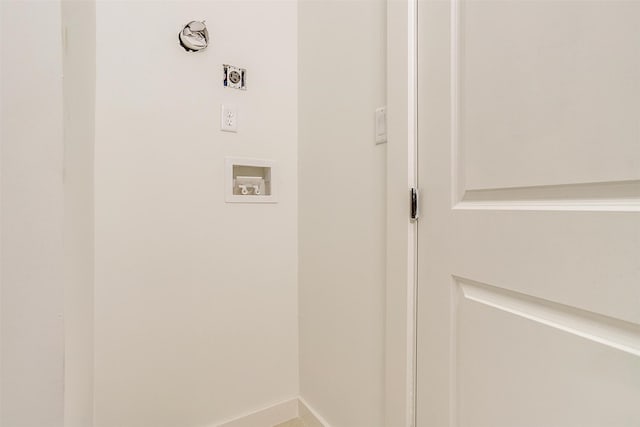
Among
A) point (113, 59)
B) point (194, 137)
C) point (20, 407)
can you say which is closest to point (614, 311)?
point (20, 407)

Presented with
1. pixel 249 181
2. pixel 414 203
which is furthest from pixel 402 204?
pixel 249 181

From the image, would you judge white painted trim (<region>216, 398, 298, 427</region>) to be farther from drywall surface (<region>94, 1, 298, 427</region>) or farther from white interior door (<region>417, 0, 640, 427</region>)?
white interior door (<region>417, 0, 640, 427</region>)

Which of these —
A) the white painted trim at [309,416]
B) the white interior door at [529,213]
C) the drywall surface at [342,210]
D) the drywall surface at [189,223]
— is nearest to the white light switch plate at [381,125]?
the drywall surface at [342,210]

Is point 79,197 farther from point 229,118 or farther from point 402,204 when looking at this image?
point 402,204

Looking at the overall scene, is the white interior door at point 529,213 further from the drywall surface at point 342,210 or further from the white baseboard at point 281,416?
the white baseboard at point 281,416

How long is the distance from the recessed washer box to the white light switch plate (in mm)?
540

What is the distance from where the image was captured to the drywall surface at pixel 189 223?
3.32 ft

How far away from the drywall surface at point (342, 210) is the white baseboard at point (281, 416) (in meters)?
0.04

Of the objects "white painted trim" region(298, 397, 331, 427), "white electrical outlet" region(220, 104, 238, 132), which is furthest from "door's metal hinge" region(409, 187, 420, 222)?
"white painted trim" region(298, 397, 331, 427)

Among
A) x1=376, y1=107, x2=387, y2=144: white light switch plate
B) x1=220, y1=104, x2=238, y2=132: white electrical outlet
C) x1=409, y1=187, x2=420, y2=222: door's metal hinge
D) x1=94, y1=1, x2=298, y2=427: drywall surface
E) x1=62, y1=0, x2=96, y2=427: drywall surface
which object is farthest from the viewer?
x1=220, y1=104, x2=238, y2=132: white electrical outlet

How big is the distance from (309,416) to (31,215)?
1288 millimetres

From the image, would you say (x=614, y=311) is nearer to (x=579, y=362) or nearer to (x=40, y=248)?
(x=579, y=362)

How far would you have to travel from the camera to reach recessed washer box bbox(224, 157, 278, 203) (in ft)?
3.95

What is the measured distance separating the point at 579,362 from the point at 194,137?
124 centimetres
